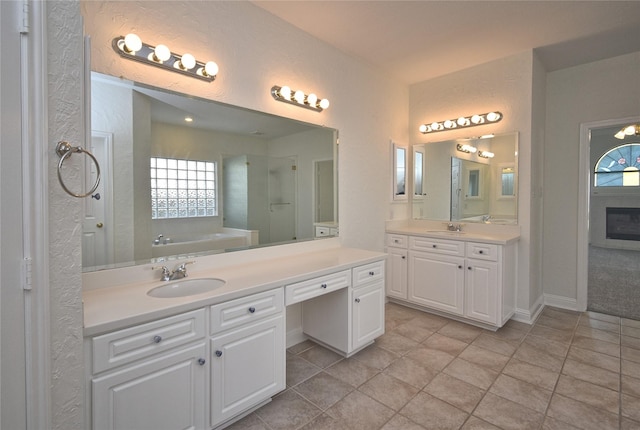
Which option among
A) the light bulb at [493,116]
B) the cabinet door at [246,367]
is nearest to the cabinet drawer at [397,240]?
the light bulb at [493,116]

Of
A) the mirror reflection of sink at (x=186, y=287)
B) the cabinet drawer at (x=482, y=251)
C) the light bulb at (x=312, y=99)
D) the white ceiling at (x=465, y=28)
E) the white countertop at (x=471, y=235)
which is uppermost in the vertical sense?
the white ceiling at (x=465, y=28)

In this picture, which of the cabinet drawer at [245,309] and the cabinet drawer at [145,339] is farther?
the cabinet drawer at [245,309]

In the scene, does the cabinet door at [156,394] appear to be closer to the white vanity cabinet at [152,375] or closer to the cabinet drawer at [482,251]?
the white vanity cabinet at [152,375]

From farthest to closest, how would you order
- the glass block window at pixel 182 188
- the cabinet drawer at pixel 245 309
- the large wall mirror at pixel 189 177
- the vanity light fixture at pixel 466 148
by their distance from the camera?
the vanity light fixture at pixel 466 148 → the glass block window at pixel 182 188 → the large wall mirror at pixel 189 177 → the cabinet drawer at pixel 245 309

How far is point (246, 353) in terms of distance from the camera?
1.67m

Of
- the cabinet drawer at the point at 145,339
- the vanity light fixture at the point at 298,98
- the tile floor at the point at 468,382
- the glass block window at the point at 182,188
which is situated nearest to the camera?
the cabinet drawer at the point at 145,339

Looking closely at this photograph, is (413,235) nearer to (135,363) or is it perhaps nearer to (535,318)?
(535,318)

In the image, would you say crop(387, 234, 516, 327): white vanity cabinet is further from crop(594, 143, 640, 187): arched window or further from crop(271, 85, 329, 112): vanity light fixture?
crop(594, 143, 640, 187): arched window

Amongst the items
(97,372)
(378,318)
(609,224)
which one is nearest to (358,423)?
(378,318)

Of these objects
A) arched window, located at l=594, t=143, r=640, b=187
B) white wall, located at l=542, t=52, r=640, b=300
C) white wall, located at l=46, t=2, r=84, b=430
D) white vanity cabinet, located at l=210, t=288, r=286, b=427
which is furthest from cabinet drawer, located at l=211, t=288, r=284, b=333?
arched window, located at l=594, t=143, r=640, b=187

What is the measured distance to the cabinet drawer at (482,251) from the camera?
9.29 ft

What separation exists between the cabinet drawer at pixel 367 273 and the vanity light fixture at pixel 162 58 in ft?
5.43

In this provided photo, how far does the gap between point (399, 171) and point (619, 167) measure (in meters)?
6.58

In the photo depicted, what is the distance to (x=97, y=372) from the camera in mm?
1197
